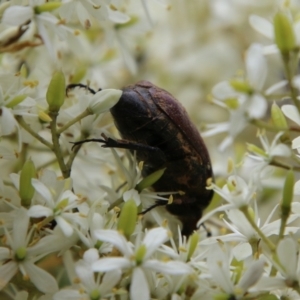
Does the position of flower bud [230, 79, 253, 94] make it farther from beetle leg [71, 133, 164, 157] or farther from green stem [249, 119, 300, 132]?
beetle leg [71, 133, 164, 157]

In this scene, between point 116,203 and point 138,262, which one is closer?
point 138,262

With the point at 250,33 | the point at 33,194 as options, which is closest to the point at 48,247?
the point at 33,194

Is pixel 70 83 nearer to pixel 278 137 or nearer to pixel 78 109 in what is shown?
pixel 78 109

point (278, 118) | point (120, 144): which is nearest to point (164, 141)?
point (120, 144)

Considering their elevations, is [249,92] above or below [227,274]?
above

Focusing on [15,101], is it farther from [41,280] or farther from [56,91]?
[41,280]

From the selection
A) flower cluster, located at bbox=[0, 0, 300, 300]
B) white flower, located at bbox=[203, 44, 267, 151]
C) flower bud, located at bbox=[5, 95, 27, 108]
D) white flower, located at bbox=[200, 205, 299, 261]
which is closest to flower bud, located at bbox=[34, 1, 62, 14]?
flower cluster, located at bbox=[0, 0, 300, 300]
